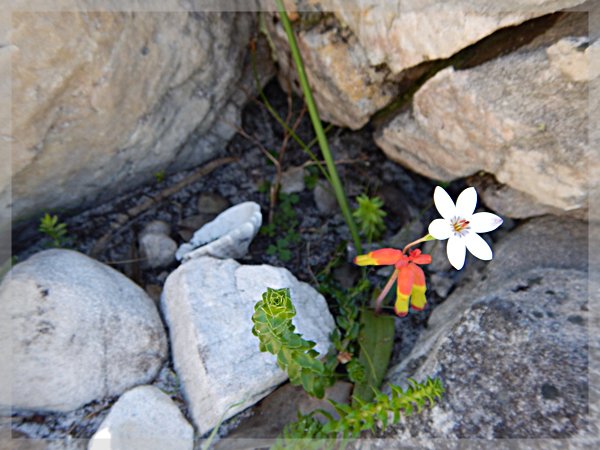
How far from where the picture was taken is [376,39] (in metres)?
2.01

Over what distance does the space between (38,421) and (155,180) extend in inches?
45.5

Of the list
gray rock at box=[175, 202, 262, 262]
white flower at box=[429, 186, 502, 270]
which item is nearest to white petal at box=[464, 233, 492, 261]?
white flower at box=[429, 186, 502, 270]

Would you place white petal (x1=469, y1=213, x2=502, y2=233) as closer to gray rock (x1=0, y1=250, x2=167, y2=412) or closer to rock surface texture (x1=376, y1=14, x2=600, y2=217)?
rock surface texture (x1=376, y1=14, x2=600, y2=217)

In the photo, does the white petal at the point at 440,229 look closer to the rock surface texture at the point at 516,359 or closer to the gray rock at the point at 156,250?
the rock surface texture at the point at 516,359

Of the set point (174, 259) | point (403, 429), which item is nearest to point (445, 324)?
point (403, 429)

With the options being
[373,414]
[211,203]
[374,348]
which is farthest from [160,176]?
[373,414]

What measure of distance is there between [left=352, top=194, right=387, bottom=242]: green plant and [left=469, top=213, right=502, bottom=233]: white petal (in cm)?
83

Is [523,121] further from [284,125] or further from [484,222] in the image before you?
[284,125]

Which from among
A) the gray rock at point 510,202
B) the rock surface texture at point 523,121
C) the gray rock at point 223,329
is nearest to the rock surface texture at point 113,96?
the gray rock at point 223,329

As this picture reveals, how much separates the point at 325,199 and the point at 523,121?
1.01 meters

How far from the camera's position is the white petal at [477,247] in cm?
140

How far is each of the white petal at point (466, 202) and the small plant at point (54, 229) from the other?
1538 mm

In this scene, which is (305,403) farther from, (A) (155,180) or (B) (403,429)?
(A) (155,180)

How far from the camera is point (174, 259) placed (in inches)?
89.6
